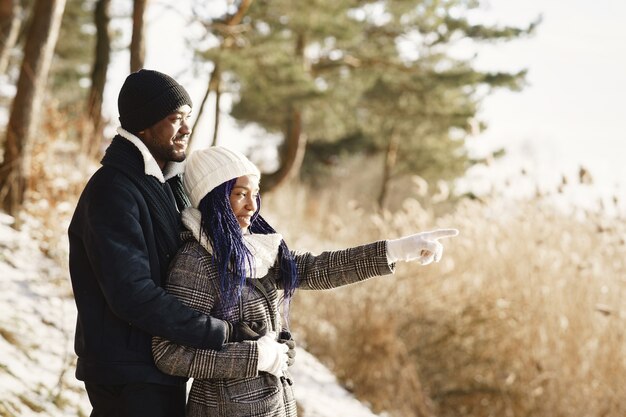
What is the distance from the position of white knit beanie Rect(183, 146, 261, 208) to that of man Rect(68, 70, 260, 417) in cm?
7

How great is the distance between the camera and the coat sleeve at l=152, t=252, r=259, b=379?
216 centimetres

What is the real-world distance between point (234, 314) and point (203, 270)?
175 millimetres

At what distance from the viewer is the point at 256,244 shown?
236 cm

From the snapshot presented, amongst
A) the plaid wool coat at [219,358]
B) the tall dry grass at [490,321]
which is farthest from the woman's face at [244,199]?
the tall dry grass at [490,321]

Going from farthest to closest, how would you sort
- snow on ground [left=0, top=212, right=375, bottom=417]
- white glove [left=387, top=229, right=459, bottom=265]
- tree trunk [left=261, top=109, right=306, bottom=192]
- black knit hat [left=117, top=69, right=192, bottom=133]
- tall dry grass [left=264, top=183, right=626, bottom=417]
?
tree trunk [left=261, top=109, right=306, bottom=192] → tall dry grass [left=264, top=183, right=626, bottom=417] → snow on ground [left=0, top=212, right=375, bottom=417] → white glove [left=387, top=229, right=459, bottom=265] → black knit hat [left=117, top=69, right=192, bottom=133]

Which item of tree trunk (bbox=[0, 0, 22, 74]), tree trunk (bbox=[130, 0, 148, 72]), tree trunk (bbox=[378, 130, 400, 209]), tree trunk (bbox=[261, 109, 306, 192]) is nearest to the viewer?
tree trunk (bbox=[130, 0, 148, 72])

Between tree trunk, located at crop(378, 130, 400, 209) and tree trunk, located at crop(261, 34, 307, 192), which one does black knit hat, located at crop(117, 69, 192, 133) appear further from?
tree trunk, located at crop(378, 130, 400, 209)

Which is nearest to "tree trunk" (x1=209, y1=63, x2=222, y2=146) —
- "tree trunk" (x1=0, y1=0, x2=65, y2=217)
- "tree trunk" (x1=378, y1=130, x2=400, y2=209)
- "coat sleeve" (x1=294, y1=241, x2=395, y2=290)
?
"tree trunk" (x1=0, y1=0, x2=65, y2=217)

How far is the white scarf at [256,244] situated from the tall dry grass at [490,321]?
3.39 m

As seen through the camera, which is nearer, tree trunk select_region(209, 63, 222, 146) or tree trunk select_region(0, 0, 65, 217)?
tree trunk select_region(0, 0, 65, 217)

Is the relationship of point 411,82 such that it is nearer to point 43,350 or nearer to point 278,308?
point 43,350

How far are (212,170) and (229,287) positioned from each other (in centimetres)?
37

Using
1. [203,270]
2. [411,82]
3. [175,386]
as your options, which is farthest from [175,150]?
[411,82]

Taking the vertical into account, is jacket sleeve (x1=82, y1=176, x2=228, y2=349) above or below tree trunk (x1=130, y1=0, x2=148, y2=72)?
below
